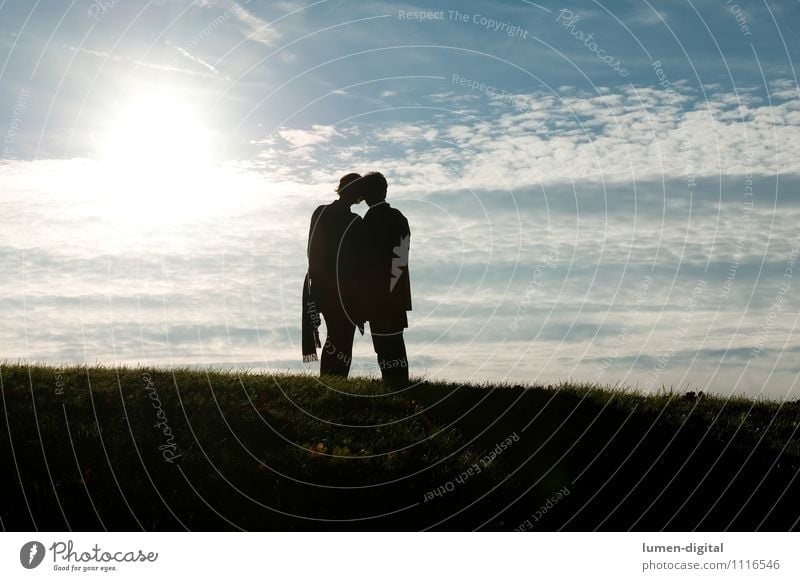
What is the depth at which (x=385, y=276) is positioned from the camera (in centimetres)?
1650

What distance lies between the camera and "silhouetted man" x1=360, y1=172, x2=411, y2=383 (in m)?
16.5

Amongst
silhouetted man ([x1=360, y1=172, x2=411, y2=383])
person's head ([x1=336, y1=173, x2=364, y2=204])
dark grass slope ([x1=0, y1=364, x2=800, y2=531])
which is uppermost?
person's head ([x1=336, y1=173, x2=364, y2=204])

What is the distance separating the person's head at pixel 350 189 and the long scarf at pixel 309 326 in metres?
1.73

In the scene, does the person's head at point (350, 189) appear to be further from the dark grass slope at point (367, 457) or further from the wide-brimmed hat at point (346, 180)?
the dark grass slope at point (367, 457)

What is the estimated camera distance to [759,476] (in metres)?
13.2

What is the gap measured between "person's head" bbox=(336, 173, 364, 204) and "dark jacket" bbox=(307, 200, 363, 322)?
16 cm

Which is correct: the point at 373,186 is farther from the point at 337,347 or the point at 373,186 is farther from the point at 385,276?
the point at 337,347

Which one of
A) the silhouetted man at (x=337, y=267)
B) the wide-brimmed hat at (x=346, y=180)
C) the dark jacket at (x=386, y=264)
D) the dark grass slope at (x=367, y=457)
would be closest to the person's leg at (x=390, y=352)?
the dark jacket at (x=386, y=264)

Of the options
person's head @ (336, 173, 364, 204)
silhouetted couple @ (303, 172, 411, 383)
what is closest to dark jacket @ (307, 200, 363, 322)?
silhouetted couple @ (303, 172, 411, 383)

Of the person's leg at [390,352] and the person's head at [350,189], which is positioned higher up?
the person's head at [350,189]

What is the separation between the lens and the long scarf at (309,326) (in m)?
17.2

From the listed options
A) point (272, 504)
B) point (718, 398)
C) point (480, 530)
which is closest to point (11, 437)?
point (272, 504)
